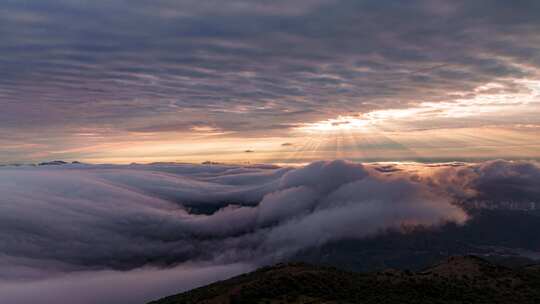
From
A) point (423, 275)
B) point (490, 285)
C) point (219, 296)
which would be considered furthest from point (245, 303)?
point (490, 285)

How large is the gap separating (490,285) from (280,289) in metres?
43.3

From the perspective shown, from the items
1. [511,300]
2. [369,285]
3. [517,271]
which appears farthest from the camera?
[517,271]

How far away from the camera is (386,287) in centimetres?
6994

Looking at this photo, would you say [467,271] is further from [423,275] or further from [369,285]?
[369,285]

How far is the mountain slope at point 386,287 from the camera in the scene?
61.8m

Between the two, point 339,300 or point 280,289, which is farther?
point 280,289

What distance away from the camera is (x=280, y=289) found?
64.7 meters

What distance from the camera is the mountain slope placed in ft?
203

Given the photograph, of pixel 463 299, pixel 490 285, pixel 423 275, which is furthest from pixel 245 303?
pixel 490 285

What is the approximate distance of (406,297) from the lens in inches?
2502

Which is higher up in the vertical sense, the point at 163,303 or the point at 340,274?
the point at 340,274

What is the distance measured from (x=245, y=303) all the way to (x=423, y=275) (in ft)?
144

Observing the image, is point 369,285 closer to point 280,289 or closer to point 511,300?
point 280,289

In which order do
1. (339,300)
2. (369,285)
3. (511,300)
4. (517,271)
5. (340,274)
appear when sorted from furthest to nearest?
(517,271) → (340,274) → (369,285) → (511,300) → (339,300)
